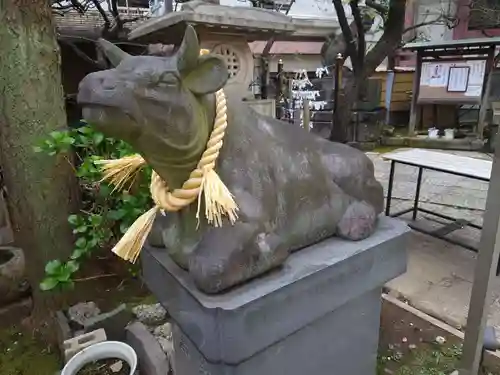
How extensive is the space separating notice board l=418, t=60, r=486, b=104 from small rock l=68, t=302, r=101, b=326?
6.52m

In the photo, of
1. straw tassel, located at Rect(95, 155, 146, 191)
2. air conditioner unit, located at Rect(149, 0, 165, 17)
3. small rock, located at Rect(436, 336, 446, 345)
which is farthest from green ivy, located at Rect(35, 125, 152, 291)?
air conditioner unit, located at Rect(149, 0, 165, 17)

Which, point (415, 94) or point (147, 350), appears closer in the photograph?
point (147, 350)

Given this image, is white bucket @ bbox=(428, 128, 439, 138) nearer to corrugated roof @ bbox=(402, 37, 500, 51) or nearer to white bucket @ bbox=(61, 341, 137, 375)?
corrugated roof @ bbox=(402, 37, 500, 51)

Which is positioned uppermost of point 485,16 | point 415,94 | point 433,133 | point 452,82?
point 485,16

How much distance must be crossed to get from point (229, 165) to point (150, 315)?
1221 mm

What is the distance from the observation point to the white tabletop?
2824 mm

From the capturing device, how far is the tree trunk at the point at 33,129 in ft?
5.74

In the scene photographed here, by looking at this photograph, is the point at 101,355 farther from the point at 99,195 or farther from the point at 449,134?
the point at 449,134

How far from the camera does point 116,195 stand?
1.70 m

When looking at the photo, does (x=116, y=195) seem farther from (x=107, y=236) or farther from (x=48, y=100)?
(x=48, y=100)

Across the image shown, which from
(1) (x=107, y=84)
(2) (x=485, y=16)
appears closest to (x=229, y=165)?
(1) (x=107, y=84)

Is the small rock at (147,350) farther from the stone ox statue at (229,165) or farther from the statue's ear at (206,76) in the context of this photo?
the statue's ear at (206,76)

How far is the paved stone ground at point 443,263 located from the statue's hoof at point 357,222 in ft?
3.92

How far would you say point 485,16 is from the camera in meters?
8.28
